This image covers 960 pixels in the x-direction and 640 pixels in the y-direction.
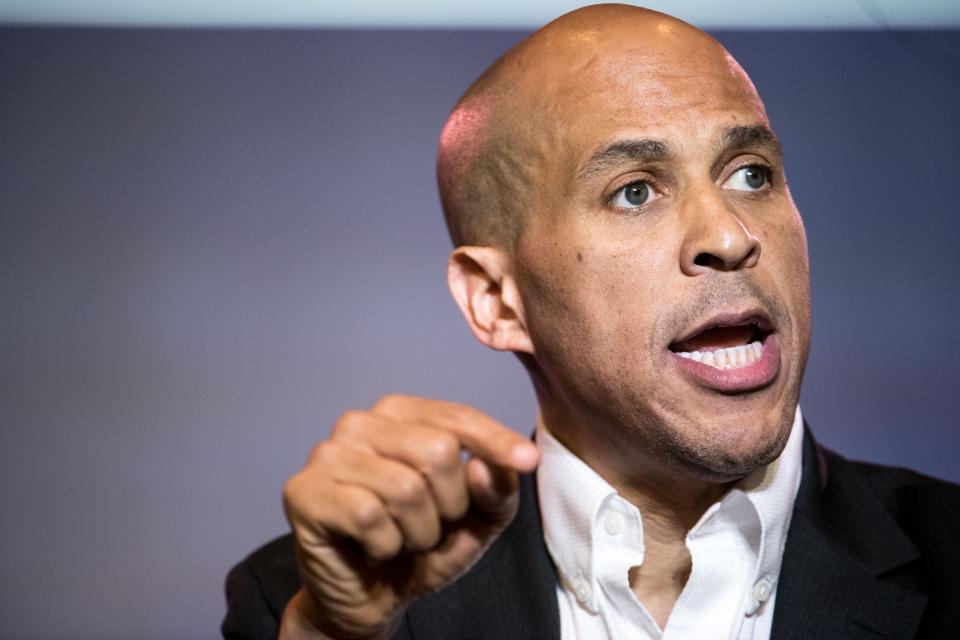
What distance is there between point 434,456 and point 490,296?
0.86 meters

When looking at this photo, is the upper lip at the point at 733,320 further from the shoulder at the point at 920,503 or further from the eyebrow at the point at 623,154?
the shoulder at the point at 920,503

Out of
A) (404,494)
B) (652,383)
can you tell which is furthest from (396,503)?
(652,383)

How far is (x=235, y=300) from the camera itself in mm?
3068

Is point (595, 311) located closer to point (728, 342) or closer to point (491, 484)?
point (728, 342)

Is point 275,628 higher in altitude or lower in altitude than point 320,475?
lower

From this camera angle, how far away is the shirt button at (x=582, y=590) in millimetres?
1887

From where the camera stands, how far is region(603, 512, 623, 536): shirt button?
1891 mm

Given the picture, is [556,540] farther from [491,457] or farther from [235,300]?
[235,300]

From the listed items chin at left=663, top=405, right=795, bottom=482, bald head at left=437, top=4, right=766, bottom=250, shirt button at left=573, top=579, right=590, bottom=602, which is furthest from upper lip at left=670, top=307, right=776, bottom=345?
shirt button at left=573, top=579, right=590, bottom=602

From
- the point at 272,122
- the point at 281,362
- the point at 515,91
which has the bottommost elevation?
the point at 281,362

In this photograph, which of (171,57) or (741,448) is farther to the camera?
(171,57)

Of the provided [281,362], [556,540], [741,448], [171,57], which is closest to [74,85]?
[171,57]

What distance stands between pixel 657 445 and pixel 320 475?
2.07ft

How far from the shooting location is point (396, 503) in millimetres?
1276
